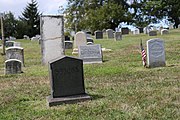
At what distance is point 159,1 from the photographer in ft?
160

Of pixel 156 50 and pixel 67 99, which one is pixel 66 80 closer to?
Answer: pixel 67 99

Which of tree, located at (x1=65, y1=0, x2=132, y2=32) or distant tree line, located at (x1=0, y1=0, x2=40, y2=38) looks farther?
distant tree line, located at (x1=0, y1=0, x2=40, y2=38)

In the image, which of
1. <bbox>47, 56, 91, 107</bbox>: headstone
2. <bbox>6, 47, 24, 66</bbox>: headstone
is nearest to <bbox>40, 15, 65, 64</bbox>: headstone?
<bbox>6, 47, 24, 66</bbox>: headstone

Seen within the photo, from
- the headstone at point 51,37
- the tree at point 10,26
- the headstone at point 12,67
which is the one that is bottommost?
the headstone at point 12,67

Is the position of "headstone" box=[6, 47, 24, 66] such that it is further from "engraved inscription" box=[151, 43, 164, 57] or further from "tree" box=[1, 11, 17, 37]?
"tree" box=[1, 11, 17, 37]

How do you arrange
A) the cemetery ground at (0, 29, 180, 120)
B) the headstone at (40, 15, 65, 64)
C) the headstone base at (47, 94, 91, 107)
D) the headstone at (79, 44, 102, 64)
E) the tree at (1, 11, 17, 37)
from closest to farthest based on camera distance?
1. the cemetery ground at (0, 29, 180, 120)
2. the headstone base at (47, 94, 91, 107)
3. the headstone at (79, 44, 102, 64)
4. the headstone at (40, 15, 65, 64)
5. the tree at (1, 11, 17, 37)

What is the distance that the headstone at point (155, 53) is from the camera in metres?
11.3

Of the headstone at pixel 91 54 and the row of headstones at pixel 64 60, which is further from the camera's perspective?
the headstone at pixel 91 54

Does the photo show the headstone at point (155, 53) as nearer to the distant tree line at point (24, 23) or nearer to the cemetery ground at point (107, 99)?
the cemetery ground at point (107, 99)

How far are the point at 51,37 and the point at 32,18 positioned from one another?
50.5 meters

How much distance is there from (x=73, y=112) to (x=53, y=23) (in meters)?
8.78

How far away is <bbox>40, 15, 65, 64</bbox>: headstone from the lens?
45.7ft

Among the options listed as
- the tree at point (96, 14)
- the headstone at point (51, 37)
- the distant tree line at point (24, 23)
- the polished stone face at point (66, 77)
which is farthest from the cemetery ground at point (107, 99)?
the distant tree line at point (24, 23)

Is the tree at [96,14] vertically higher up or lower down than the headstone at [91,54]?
higher up
